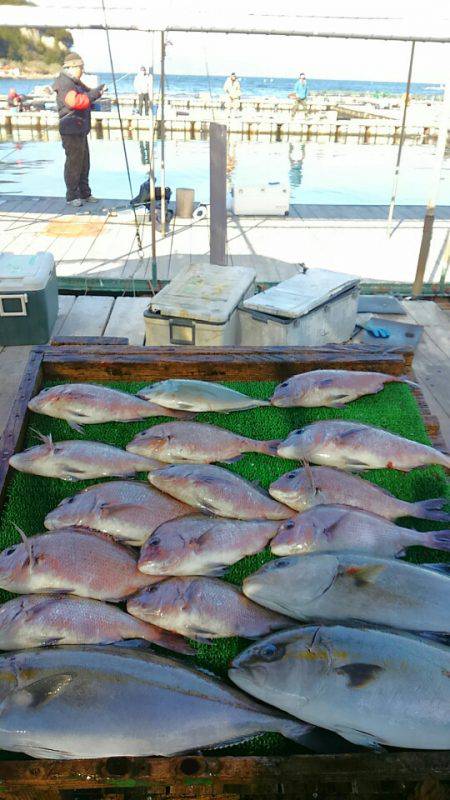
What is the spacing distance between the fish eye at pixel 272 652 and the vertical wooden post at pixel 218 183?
5.07 meters

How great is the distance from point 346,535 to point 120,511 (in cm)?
90

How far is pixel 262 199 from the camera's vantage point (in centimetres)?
1061

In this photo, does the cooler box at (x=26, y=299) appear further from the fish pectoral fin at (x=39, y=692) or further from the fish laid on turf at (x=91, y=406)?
the fish pectoral fin at (x=39, y=692)

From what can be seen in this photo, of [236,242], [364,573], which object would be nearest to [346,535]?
[364,573]

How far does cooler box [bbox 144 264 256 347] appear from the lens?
4004mm

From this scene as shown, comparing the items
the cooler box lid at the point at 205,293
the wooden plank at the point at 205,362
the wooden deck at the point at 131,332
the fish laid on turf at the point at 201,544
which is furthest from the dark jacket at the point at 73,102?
the fish laid on turf at the point at 201,544

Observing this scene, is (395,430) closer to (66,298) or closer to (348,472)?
(348,472)

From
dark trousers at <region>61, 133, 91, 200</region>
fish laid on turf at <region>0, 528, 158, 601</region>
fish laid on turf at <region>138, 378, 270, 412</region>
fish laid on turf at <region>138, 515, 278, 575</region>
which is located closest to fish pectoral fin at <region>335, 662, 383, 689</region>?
fish laid on turf at <region>138, 515, 278, 575</region>

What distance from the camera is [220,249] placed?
6.14 meters

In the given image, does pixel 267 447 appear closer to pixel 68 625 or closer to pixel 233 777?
pixel 68 625

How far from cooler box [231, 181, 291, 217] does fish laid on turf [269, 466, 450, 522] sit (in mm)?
9191

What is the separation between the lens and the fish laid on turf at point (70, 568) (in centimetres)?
195

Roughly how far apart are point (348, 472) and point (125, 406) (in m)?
1.18

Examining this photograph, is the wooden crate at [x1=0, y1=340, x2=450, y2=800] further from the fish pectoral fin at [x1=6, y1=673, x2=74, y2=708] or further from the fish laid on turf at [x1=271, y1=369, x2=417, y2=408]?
the fish laid on turf at [x1=271, y1=369, x2=417, y2=408]
